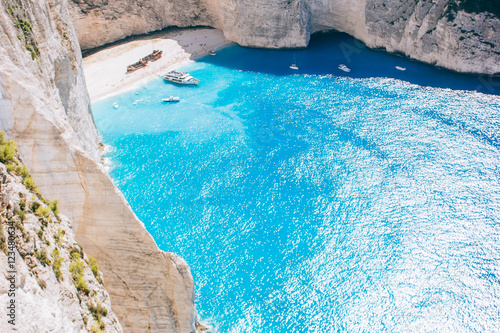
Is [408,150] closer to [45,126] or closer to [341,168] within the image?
[341,168]

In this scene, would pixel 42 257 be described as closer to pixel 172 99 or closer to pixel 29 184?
pixel 29 184

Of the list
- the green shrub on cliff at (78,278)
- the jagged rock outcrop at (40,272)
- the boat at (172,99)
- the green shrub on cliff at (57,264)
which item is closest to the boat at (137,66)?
the boat at (172,99)

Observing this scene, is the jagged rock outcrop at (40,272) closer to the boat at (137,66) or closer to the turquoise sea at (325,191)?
the turquoise sea at (325,191)

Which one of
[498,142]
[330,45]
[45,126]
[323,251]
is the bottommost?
[323,251]

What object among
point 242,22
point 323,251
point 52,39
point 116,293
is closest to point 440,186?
point 323,251

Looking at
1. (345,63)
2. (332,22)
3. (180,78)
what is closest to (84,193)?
(180,78)

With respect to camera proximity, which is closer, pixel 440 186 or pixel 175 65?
pixel 440 186

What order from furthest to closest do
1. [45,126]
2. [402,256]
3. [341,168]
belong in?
[341,168], [402,256], [45,126]
